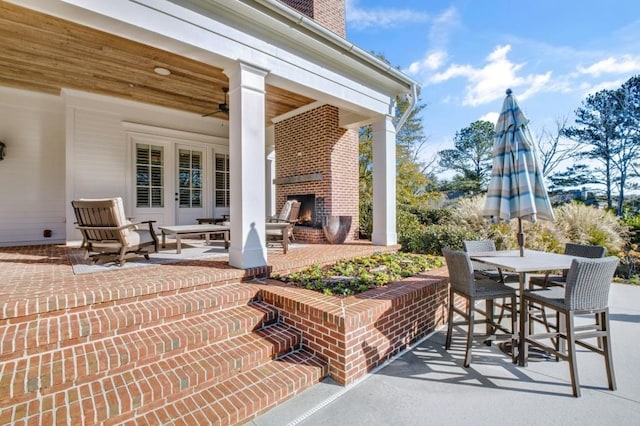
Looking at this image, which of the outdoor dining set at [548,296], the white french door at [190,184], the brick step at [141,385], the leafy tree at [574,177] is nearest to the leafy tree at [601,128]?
the leafy tree at [574,177]

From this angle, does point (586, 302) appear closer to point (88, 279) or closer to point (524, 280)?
point (524, 280)

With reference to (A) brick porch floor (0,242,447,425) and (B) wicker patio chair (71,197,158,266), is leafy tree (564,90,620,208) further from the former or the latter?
(B) wicker patio chair (71,197,158,266)

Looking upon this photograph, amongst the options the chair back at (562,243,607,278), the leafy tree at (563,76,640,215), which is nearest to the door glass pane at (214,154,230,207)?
the chair back at (562,243,607,278)

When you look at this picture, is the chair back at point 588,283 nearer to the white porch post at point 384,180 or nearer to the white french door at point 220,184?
the white porch post at point 384,180

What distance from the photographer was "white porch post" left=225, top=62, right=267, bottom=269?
366 centimetres

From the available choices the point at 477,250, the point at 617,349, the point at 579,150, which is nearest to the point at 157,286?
the point at 477,250

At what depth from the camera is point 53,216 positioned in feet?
20.2

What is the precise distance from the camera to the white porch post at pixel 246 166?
3658 mm

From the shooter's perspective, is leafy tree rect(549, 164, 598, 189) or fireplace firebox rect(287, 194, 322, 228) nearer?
fireplace firebox rect(287, 194, 322, 228)

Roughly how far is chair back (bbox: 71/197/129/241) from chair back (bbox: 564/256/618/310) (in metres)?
4.61

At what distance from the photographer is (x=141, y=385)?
6.45ft

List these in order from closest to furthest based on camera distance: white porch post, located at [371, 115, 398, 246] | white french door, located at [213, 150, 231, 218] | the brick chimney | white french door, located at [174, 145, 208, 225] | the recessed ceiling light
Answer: the recessed ceiling light
white porch post, located at [371, 115, 398, 246]
the brick chimney
white french door, located at [174, 145, 208, 225]
white french door, located at [213, 150, 231, 218]

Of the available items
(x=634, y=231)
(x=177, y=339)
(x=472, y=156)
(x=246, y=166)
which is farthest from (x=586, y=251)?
(x=472, y=156)

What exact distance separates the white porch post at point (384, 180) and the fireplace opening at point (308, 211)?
147 cm
